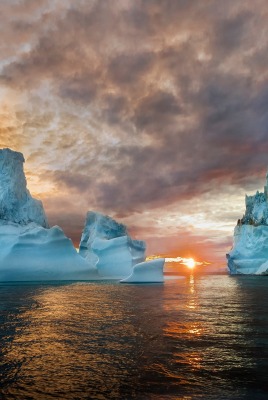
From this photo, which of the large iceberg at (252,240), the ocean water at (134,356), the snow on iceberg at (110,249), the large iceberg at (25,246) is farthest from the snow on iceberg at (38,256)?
the large iceberg at (252,240)

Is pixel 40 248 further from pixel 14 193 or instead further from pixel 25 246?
pixel 14 193

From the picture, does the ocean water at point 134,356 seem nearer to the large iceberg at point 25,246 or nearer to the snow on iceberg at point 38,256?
the snow on iceberg at point 38,256

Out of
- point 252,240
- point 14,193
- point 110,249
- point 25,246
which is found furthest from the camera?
point 252,240

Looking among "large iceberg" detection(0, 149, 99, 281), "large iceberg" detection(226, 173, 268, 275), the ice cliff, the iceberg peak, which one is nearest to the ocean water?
the ice cliff

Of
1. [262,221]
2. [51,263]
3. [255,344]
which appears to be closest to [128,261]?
[51,263]

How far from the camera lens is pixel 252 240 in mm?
62312

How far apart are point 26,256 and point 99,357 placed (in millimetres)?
32098

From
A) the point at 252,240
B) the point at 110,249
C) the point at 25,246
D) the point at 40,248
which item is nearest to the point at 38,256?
the point at 40,248

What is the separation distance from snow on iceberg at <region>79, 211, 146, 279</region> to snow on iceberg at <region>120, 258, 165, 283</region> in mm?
11777

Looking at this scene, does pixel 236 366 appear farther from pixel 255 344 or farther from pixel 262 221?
pixel 262 221

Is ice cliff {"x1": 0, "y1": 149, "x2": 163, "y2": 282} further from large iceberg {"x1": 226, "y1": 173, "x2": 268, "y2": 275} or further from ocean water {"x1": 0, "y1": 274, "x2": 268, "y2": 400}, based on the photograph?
large iceberg {"x1": 226, "y1": 173, "x2": 268, "y2": 275}

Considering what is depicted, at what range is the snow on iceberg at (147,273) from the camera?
33.2 m

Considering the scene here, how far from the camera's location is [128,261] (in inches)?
1841

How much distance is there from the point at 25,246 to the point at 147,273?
14.7m
